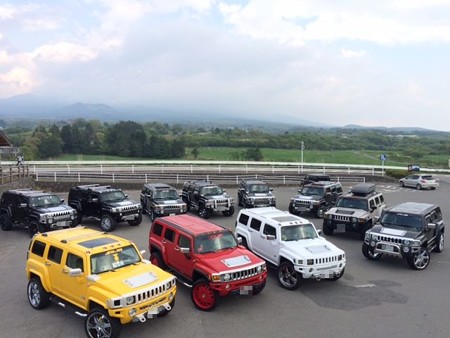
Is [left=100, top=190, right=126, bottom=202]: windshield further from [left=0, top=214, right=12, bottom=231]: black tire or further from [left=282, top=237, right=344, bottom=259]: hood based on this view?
[left=282, top=237, right=344, bottom=259]: hood

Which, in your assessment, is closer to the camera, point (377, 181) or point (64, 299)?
point (64, 299)

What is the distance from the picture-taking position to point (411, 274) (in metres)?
12.4

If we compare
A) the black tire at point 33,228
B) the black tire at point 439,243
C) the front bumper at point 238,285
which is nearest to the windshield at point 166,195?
the black tire at point 33,228

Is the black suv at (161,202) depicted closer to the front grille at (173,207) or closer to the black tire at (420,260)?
the front grille at (173,207)

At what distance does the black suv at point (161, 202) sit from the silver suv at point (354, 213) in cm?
662

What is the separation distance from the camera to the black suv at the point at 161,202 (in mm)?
19078

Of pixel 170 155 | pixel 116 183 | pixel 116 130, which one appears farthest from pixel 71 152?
pixel 116 183

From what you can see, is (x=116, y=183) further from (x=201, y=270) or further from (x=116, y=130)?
(x=116, y=130)

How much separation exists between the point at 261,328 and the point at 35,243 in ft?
18.5

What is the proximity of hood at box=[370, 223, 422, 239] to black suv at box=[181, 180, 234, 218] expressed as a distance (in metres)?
8.57

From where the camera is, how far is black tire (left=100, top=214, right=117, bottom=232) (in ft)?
58.9

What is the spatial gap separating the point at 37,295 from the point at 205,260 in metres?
3.92

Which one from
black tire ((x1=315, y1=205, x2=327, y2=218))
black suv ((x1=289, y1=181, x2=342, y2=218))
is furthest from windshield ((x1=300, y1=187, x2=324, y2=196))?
black tire ((x1=315, y1=205, x2=327, y2=218))

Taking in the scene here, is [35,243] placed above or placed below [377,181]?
above
